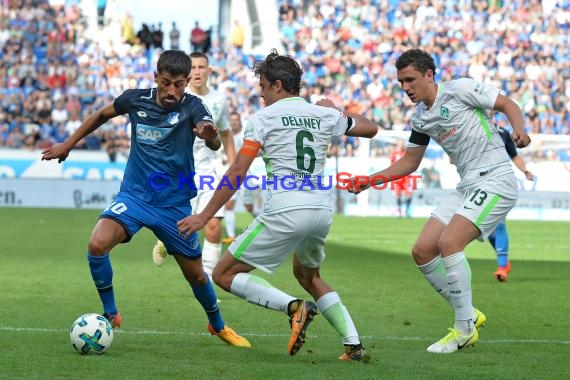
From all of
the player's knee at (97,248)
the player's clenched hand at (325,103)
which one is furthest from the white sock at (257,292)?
the player's clenched hand at (325,103)

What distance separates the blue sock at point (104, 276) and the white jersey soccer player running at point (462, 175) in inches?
73.8

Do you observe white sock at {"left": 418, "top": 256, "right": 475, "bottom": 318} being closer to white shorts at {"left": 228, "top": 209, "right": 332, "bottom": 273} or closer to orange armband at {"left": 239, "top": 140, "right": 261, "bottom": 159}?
white shorts at {"left": 228, "top": 209, "right": 332, "bottom": 273}

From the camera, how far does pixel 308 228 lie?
22.9 ft

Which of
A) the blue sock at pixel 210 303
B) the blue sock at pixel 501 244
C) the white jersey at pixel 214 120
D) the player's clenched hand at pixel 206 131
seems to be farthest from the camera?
the blue sock at pixel 501 244

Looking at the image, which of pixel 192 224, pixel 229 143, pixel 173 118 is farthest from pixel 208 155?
pixel 192 224

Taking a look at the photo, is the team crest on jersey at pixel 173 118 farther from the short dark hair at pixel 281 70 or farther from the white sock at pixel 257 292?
the white sock at pixel 257 292

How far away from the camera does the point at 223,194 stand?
22.3ft

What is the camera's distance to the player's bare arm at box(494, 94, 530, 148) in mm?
7473

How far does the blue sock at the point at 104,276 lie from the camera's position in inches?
301

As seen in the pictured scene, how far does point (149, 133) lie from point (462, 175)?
8.00 feet

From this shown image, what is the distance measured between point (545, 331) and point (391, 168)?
2.07 meters

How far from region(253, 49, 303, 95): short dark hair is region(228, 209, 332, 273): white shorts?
841 millimetres

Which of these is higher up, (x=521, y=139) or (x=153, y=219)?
(x=521, y=139)

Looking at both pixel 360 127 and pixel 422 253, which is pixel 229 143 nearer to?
pixel 422 253
